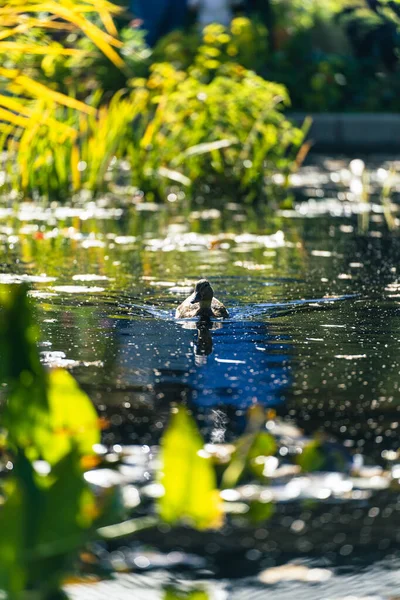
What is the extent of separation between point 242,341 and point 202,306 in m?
0.54

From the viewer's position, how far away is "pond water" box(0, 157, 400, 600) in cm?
331

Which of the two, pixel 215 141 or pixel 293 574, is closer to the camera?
pixel 293 574

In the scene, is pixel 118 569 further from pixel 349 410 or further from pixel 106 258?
pixel 106 258

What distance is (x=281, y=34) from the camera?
24359 millimetres

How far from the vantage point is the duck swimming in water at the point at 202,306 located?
21.6 feet

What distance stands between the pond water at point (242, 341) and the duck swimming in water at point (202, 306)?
7 centimetres

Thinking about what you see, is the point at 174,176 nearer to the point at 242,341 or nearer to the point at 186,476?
the point at 242,341

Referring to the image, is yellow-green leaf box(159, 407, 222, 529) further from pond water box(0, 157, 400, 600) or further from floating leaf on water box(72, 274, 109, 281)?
floating leaf on water box(72, 274, 109, 281)

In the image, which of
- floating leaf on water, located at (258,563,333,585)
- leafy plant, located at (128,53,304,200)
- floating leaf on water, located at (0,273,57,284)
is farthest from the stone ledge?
floating leaf on water, located at (258,563,333,585)

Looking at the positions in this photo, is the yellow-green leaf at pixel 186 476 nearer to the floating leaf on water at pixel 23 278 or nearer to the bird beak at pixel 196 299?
the bird beak at pixel 196 299

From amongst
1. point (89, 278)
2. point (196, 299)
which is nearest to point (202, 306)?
point (196, 299)

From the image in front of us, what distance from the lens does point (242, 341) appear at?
608cm

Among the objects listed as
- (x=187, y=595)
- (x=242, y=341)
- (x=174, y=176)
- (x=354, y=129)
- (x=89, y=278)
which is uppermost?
(x=187, y=595)

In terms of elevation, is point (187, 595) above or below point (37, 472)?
below
